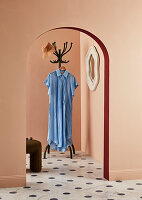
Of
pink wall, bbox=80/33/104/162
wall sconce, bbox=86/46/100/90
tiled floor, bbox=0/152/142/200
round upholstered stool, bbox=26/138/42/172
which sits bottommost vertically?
tiled floor, bbox=0/152/142/200

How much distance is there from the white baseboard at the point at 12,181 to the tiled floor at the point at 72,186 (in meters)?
0.11

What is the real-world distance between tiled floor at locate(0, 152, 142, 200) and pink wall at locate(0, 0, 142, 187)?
0.96 ft

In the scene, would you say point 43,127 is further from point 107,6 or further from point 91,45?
point 107,6

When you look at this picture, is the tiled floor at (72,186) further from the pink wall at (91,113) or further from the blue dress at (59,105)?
the blue dress at (59,105)

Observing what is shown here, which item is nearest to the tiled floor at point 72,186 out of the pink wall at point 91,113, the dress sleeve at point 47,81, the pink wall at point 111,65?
the pink wall at point 111,65

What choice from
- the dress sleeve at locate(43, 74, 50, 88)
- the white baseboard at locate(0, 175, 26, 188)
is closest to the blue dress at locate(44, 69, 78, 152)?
the dress sleeve at locate(43, 74, 50, 88)

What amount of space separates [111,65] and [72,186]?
6.59 ft

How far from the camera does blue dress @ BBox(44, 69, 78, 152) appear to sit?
8.40 meters

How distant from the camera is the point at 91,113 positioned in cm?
865

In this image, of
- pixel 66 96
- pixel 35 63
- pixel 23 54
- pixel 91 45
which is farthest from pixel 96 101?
pixel 23 54

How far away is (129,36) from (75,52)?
2.97 meters

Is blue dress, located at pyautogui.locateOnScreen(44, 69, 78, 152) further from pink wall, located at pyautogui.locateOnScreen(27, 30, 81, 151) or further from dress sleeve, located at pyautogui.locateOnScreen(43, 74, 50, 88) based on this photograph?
pink wall, located at pyautogui.locateOnScreen(27, 30, 81, 151)

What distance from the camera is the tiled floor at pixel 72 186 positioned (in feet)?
18.3

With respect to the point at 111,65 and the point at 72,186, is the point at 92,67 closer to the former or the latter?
the point at 111,65
